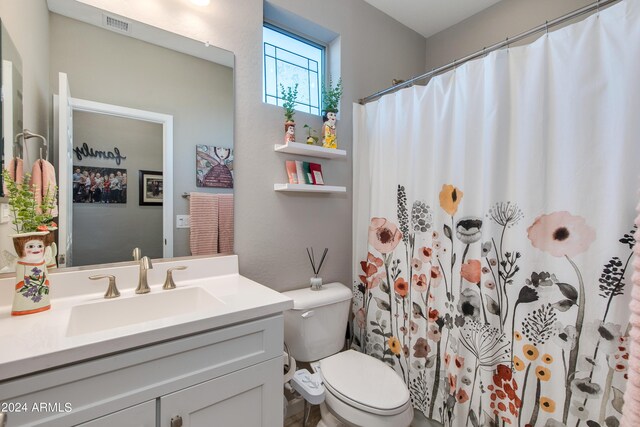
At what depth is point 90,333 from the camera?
0.82 m

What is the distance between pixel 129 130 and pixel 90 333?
83 cm

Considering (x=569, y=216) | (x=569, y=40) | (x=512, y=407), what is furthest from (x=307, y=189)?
(x=512, y=407)

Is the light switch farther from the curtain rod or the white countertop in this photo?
the curtain rod

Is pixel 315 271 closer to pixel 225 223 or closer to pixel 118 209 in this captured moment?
pixel 225 223

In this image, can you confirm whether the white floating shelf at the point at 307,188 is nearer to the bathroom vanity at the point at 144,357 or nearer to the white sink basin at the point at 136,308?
the bathroom vanity at the point at 144,357

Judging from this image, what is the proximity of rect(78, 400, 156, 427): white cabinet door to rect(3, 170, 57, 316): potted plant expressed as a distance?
0.45 metres

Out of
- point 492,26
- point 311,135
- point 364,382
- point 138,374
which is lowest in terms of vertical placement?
point 364,382

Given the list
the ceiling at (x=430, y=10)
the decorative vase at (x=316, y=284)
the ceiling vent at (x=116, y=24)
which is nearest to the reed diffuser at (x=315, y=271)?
the decorative vase at (x=316, y=284)

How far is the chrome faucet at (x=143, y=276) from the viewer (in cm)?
118

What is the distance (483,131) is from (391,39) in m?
1.21

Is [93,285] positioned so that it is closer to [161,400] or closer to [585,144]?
[161,400]

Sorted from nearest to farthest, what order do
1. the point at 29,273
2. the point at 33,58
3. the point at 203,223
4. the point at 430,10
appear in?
the point at 29,273 < the point at 33,58 < the point at 203,223 < the point at 430,10

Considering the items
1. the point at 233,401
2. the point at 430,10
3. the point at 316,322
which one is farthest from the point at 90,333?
the point at 430,10

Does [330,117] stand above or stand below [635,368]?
above
